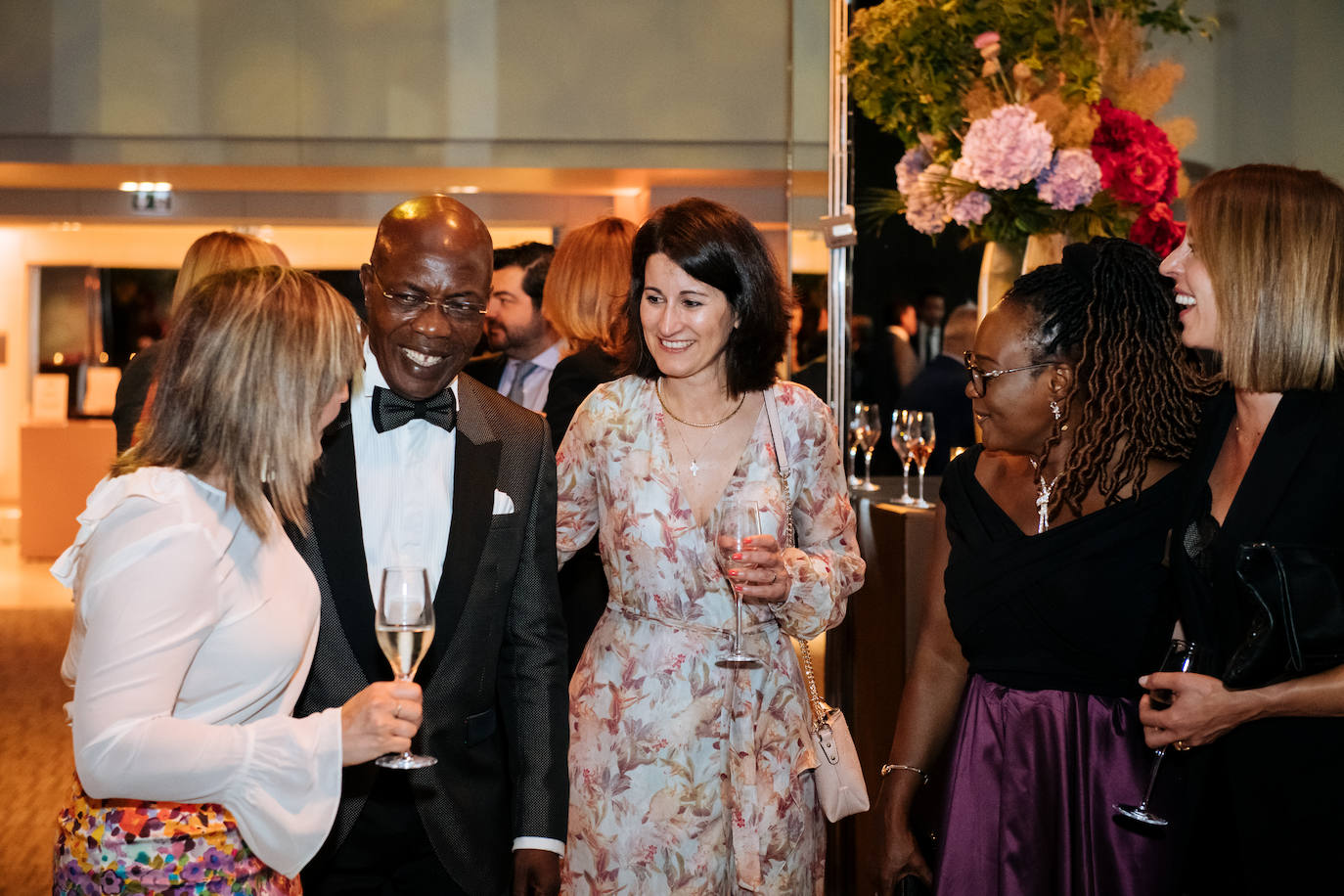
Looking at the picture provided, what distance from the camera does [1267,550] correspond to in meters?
1.85

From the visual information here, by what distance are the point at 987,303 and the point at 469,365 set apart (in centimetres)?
217

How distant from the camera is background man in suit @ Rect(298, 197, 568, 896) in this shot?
201 centimetres

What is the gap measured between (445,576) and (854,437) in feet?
7.09

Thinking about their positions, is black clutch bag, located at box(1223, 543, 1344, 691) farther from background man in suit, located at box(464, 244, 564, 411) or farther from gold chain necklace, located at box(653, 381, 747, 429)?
background man in suit, located at box(464, 244, 564, 411)

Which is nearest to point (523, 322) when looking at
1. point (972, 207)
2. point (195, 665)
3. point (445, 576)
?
point (972, 207)

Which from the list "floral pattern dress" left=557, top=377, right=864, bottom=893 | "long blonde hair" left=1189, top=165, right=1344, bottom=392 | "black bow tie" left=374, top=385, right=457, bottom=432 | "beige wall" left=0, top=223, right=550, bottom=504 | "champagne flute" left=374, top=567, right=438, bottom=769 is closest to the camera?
"champagne flute" left=374, top=567, right=438, bottom=769

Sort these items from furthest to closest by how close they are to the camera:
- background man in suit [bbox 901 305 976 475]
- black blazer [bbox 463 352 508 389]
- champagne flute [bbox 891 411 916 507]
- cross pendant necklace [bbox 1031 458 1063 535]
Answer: black blazer [bbox 463 352 508 389] < background man in suit [bbox 901 305 976 475] < champagne flute [bbox 891 411 916 507] < cross pendant necklace [bbox 1031 458 1063 535]

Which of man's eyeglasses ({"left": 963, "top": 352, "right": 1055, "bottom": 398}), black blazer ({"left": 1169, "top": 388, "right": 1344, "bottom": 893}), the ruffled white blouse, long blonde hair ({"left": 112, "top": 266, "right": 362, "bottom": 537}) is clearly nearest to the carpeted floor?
the ruffled white blouse

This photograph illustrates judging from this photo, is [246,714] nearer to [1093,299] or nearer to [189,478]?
[189,478]

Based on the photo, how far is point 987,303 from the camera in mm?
3734

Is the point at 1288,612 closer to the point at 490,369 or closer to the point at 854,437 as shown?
the point at 854,437

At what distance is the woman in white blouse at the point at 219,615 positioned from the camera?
154 cm

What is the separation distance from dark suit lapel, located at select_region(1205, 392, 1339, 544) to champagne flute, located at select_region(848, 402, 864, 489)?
6.48ft

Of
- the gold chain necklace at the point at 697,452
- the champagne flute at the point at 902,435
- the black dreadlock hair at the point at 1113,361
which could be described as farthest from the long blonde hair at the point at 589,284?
the black dreadlock hair at the point at 1113,361
